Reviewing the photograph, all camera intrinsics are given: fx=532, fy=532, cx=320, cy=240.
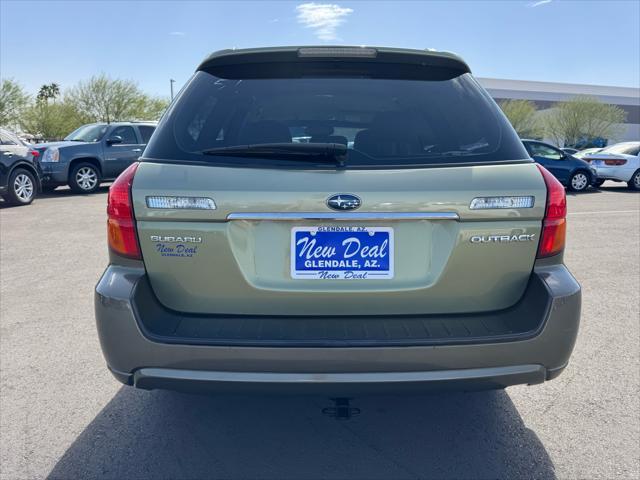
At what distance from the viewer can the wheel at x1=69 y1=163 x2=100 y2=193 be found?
13.4 metres

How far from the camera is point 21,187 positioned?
37.3 ft

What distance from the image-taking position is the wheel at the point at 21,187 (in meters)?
11.1

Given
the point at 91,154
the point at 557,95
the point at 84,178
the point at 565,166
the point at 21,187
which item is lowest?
the point at 557,95

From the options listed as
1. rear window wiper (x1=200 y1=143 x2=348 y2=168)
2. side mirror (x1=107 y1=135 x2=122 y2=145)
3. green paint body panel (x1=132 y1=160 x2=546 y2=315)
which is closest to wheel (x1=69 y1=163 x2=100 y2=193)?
side mirror (x1=107 y1=135 x2=122 y2=145)

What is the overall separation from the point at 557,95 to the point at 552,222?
267ft

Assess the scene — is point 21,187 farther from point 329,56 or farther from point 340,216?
point 340,216

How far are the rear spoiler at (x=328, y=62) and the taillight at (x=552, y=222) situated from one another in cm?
76

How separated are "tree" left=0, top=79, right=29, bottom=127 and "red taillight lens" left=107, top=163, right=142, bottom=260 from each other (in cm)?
3831

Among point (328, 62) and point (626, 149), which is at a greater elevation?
point (328, 62)

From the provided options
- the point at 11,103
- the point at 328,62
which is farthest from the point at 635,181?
the point at 11,103

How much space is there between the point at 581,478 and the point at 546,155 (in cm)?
1488

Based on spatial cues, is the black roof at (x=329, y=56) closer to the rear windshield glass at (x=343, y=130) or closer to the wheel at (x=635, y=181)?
the rear windshield glass at (x=343, y=130)

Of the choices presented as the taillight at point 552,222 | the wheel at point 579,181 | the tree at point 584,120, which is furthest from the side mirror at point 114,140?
the tree at point 584,120

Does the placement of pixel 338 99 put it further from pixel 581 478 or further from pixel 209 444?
pixel 581 478
